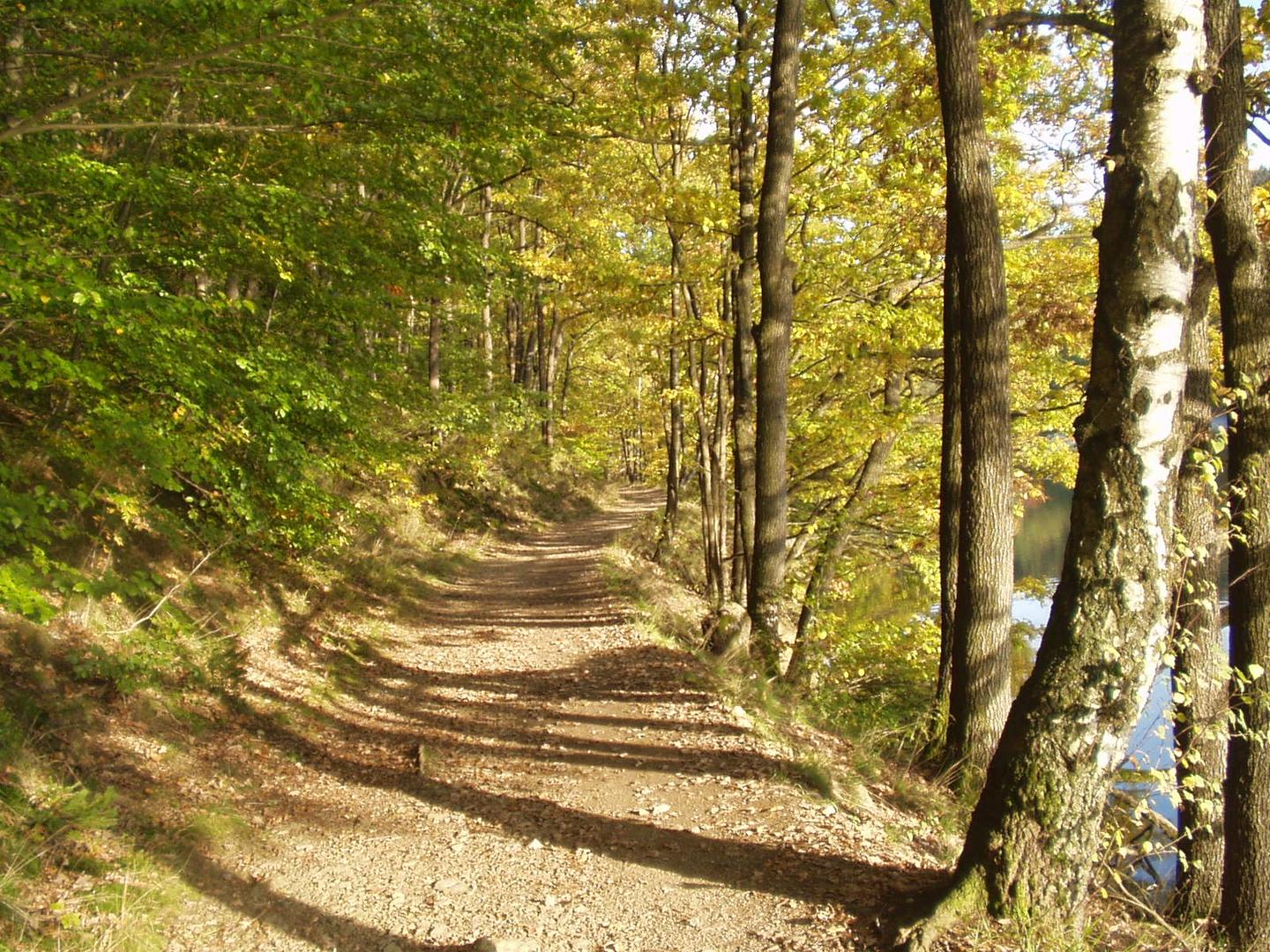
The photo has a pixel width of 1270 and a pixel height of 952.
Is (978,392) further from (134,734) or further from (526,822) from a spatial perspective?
(134,734)

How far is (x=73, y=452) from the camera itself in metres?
5.80

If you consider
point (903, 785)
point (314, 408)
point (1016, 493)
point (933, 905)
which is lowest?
point (903, 785)

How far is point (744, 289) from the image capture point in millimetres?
10516

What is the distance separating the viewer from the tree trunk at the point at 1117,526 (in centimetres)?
347

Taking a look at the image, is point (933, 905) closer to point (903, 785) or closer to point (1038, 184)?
point (903, 785)

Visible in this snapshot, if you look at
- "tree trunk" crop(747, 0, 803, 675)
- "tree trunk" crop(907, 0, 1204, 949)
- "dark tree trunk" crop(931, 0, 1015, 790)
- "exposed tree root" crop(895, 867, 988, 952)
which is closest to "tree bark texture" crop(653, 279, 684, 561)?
"tree trunk" crop(747, 0, 803, 675)

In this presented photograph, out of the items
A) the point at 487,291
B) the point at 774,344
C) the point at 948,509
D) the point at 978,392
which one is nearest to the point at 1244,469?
the point at 978,392

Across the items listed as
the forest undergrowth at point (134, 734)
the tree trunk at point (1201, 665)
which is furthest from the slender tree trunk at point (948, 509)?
the forest undergrowth at point (134, 734)

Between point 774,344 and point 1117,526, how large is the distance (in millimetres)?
5931

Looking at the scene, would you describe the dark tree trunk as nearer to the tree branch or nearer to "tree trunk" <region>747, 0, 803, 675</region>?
the tree branch

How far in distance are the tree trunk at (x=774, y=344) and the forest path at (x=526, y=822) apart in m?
1.23

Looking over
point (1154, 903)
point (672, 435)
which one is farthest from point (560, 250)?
point (1154, 903)

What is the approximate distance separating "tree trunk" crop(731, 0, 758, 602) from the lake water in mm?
3726

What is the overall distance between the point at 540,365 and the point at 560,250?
42.6 feet
